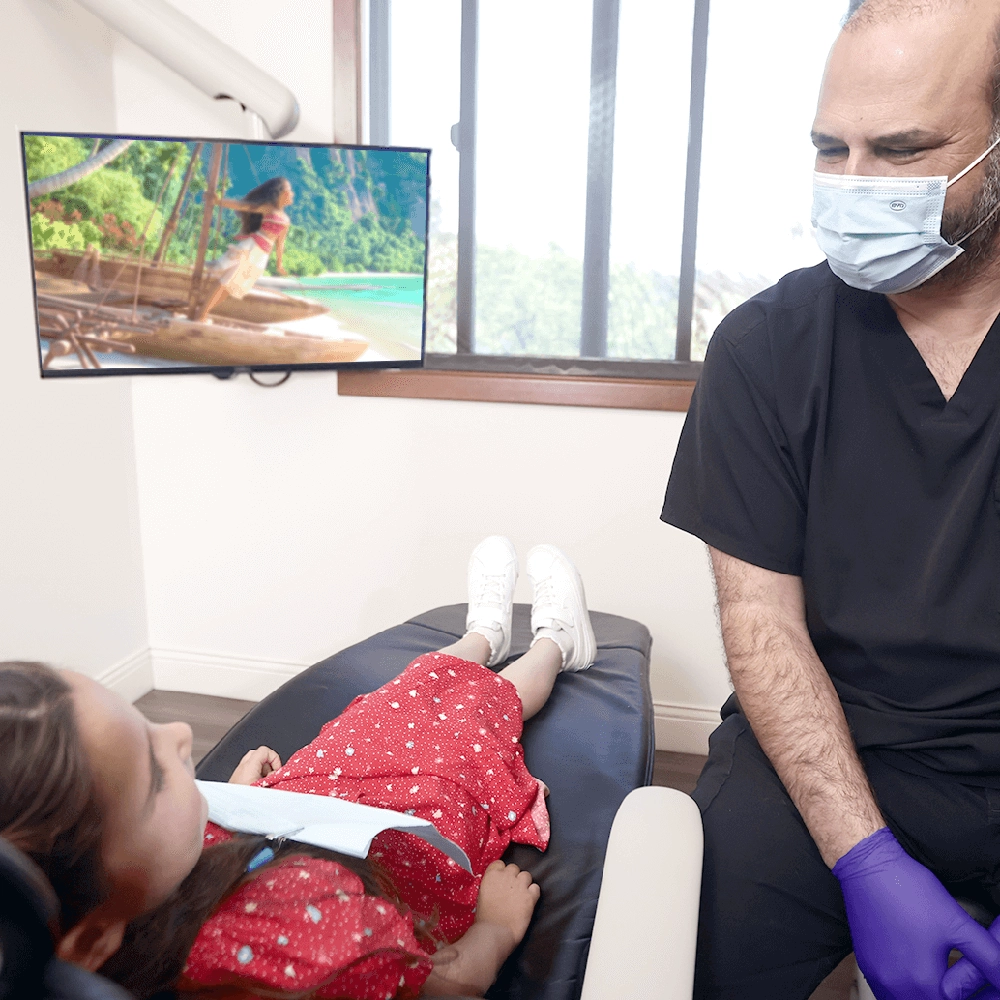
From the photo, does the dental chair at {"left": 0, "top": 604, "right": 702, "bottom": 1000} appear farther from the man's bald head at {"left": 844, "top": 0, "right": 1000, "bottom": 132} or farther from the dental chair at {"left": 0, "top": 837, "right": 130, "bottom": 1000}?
the man's bald head at {"left": 844, "top": 0, "right": 1000, "bottom": 132}

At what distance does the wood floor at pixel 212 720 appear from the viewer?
7.34 ft

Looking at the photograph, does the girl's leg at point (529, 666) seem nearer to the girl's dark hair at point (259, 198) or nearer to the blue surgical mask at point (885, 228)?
the blue surgical mask at point (885, 228)

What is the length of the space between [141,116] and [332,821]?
2.07 meters

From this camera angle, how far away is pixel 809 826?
104 centimetres

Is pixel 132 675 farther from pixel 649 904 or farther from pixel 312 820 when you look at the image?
pixel 649 904

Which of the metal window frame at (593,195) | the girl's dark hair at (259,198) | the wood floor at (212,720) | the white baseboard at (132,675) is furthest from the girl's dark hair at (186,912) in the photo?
the white baseboard at (132,675)

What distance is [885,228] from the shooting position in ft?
3.42

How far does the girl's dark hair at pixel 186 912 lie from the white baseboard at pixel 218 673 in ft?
5.44

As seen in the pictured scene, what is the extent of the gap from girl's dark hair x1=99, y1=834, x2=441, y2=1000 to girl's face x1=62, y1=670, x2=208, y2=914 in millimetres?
17

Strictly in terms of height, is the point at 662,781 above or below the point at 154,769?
below

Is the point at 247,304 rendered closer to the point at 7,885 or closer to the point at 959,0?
the point at 959,0

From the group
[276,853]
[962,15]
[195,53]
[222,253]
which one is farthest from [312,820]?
[195,53]

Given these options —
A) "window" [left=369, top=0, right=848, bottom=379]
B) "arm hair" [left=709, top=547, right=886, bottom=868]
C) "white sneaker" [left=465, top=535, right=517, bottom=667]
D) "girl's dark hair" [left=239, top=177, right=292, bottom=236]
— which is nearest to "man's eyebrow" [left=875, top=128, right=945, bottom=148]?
"arm hair" [left=709, top=547, right=886, bottom=868]

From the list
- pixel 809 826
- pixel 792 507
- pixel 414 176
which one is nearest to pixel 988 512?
pixel 792 507
